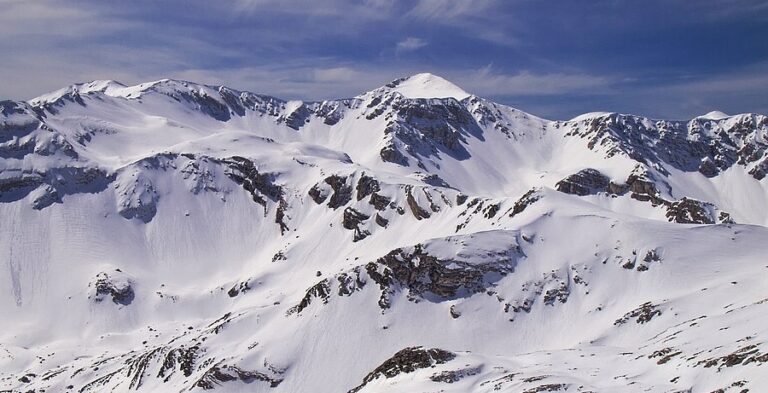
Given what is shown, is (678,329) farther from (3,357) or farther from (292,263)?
(3,357)

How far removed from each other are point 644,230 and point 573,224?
1354 centimetres

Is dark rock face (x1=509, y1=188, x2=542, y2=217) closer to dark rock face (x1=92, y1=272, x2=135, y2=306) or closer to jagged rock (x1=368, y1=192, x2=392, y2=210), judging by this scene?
jagged rock (x1=368, y1=192, x2=392, y2=210)

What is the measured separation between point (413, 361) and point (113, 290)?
129643 mm

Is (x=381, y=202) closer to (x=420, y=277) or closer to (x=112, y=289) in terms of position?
(x=420, y=277)

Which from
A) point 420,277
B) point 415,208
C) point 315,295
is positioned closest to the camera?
point 420,277

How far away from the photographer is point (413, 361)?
277 ft

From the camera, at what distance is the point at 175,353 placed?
130 m

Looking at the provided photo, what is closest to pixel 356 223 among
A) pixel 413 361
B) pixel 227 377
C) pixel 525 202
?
pixel 525 202

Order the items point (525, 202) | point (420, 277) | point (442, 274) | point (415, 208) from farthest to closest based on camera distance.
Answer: point (415, 208), point (525, 202), point (420, 277), point (442, 274)

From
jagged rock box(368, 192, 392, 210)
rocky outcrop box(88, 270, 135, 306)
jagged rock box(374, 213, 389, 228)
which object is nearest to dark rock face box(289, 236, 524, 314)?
jagged rock box(374, 213, 389, 228)

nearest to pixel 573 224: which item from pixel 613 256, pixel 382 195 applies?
pixel 613 256

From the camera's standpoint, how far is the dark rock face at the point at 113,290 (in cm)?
18738

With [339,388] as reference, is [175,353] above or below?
above

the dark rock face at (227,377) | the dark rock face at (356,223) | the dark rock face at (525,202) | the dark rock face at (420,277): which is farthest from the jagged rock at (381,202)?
the dark rock face at (227,377)
